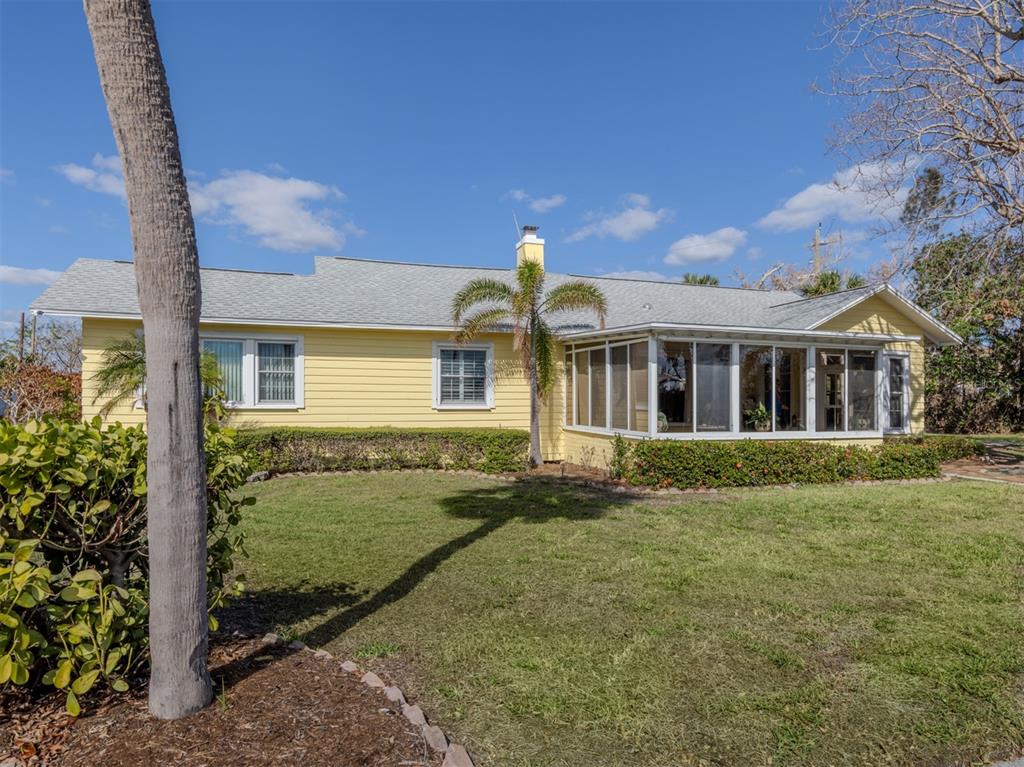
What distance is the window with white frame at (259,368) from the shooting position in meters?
12.6

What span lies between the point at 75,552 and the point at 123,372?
30.6 feet

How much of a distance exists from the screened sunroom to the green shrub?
9817 millimetres

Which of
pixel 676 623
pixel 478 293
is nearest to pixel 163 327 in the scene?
pixel 676 623

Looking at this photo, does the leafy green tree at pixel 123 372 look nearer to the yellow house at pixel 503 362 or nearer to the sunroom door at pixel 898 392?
the yellow house at pixel 503 362

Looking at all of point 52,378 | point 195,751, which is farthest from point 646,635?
point 52,378

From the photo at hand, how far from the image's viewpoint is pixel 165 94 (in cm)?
287

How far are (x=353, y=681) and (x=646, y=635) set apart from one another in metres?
2.02

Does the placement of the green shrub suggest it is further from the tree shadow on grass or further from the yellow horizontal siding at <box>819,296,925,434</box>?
the yellow horizontal siding at <box>819,296,925,434</box>

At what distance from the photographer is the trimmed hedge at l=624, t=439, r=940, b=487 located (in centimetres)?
1081

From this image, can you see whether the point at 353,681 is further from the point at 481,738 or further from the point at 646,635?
the point at 646,635

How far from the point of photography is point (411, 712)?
10.2 feet

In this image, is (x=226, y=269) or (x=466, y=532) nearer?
(x=466, y=532)

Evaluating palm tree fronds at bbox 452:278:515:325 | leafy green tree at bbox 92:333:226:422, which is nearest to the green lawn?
leafy green tree at bbox 92:333:226:422

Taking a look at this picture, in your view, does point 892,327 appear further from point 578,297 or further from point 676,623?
point 676,623
